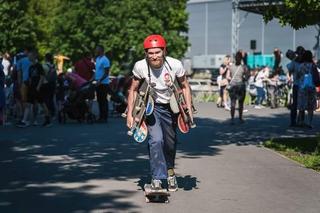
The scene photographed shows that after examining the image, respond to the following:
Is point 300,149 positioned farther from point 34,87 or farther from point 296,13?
point 34,87

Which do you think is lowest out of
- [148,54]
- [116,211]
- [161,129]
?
[116,211]

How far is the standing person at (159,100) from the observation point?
7.08m

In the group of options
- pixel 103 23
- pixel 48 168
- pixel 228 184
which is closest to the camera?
pixel 228 184

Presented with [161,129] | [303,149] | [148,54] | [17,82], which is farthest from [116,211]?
[17,82]

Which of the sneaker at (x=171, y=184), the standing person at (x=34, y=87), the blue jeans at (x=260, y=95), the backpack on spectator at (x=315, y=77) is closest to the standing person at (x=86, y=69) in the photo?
the standing person at (x=34, y=87)

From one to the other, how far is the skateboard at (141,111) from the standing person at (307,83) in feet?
27.8

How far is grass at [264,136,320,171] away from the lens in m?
9.83

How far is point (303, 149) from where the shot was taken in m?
11.2

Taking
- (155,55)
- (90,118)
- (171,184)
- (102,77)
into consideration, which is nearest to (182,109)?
(155,55)

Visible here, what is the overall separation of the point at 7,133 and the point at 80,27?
3491 centimetres

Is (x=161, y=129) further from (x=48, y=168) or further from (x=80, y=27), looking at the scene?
(x=80, y=27)

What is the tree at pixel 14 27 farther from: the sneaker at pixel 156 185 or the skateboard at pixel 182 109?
the sneaker at pixel 156 185

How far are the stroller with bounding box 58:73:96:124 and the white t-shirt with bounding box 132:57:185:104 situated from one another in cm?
889

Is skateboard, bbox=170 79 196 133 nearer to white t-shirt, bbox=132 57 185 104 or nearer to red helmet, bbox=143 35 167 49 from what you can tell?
white t-shirt, bbox=132 57 185 104
